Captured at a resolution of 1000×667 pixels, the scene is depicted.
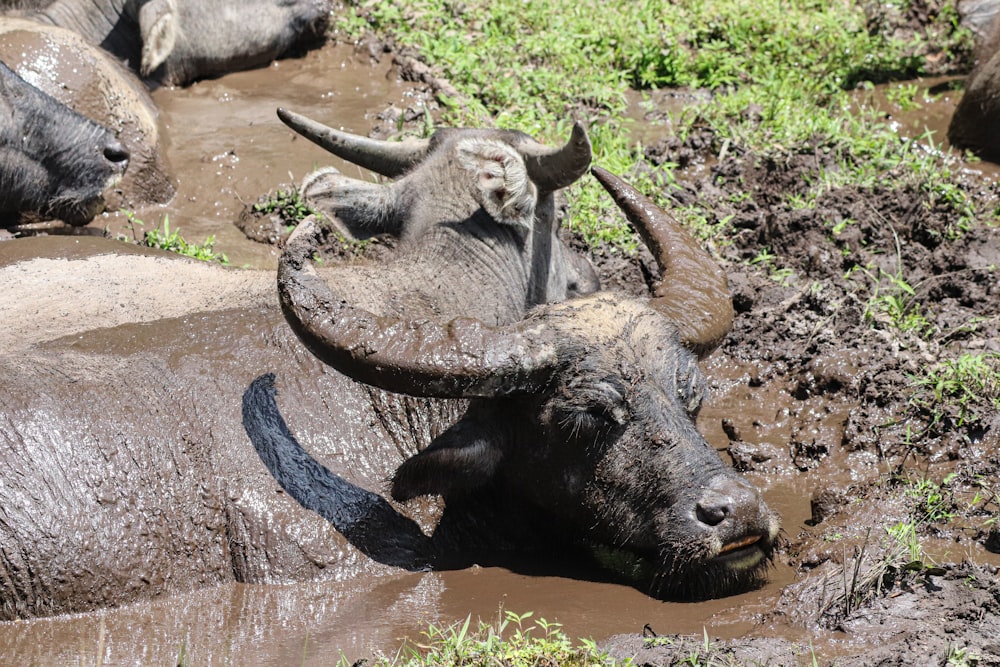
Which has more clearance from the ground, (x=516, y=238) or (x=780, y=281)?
(x=516, y=238)

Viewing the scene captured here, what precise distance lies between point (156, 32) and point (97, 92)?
92 centimetres

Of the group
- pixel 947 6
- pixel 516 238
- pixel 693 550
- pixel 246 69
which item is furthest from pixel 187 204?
pixel 947 6

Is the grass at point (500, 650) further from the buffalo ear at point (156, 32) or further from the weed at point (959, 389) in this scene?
the buffalo ear at point (156, 32)

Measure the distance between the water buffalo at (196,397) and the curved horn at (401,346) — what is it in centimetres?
78

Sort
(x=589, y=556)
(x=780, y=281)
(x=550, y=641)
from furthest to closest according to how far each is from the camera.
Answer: (x=780, y=281) → (x=589, y=556) → (x=550, y=641)

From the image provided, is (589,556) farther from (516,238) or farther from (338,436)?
(516,238)

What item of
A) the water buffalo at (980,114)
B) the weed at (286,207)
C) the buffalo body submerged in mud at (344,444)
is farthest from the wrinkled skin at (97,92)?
the water buffalo at (980,114)

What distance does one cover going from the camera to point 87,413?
5.66m

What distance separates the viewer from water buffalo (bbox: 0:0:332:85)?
11.4 metres

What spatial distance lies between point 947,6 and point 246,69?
6.46 meters

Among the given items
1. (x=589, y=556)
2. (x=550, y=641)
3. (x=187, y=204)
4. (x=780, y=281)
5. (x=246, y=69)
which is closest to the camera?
(x=550, y=641)

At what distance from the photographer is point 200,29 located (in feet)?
37.6

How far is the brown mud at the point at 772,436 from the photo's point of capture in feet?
16.4

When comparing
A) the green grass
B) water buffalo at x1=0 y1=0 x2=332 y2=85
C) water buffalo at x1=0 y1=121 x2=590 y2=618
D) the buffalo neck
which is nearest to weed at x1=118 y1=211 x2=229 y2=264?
water buffalo at x1=0 y1=121 x2=590 y2=618
